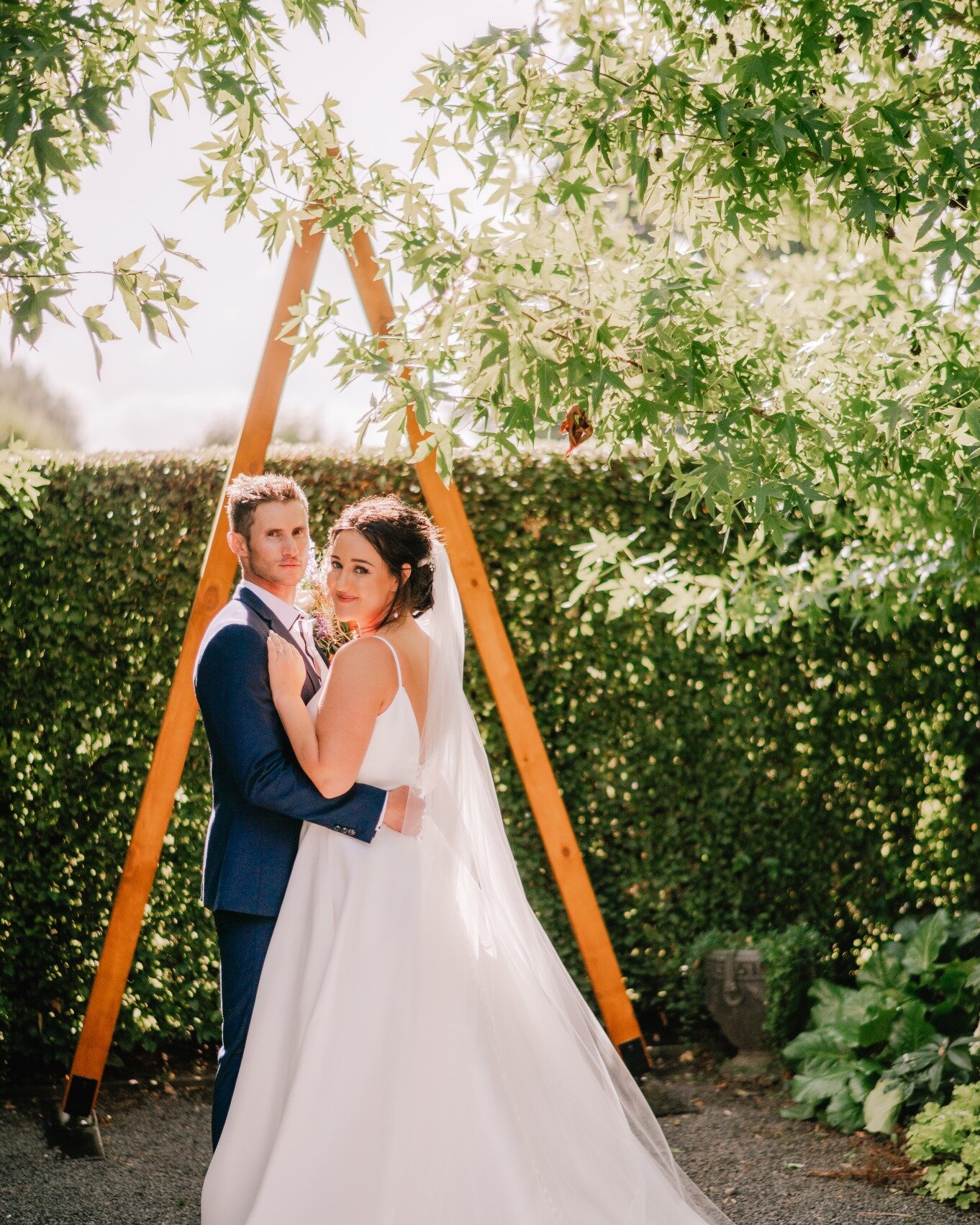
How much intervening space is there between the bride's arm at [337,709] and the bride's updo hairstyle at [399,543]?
211 millimetres

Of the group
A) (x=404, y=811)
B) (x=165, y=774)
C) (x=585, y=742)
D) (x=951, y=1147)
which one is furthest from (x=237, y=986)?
(x=585, y=742)

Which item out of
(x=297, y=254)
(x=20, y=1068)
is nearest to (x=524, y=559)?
(x=297, y=254)

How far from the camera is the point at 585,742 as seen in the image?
532 centimetres

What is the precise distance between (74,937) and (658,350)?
144 inches

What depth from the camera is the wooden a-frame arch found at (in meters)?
4.04

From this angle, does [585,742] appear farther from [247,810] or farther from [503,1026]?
[247,810]

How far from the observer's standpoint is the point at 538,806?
4281 millimetres

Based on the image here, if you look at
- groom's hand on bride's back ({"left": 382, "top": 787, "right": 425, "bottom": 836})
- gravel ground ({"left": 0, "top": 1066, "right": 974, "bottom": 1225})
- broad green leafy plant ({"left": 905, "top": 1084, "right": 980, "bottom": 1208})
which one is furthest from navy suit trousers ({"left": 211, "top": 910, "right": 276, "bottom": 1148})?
broad green leafy plant ({"left": 905, "top": 1084, "right": 980, "bottom": 1208})

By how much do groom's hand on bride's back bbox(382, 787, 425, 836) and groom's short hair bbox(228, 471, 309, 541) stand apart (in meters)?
0.89

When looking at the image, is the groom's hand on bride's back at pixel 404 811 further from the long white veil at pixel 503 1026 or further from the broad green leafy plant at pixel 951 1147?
the broad green leafy plant at pixel 951 1147

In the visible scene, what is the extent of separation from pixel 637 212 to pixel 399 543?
50.5 inches

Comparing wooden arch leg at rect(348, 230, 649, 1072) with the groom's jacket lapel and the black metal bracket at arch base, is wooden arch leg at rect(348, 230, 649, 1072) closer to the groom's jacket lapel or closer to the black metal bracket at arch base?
the groom's jacket lapel

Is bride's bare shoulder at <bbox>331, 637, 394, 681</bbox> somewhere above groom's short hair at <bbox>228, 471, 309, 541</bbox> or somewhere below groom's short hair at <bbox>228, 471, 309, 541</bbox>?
below

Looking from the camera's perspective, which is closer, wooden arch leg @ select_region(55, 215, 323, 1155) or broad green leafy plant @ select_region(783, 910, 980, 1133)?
wooden arch leg @ select_region(55, 215, 323, 1155)
